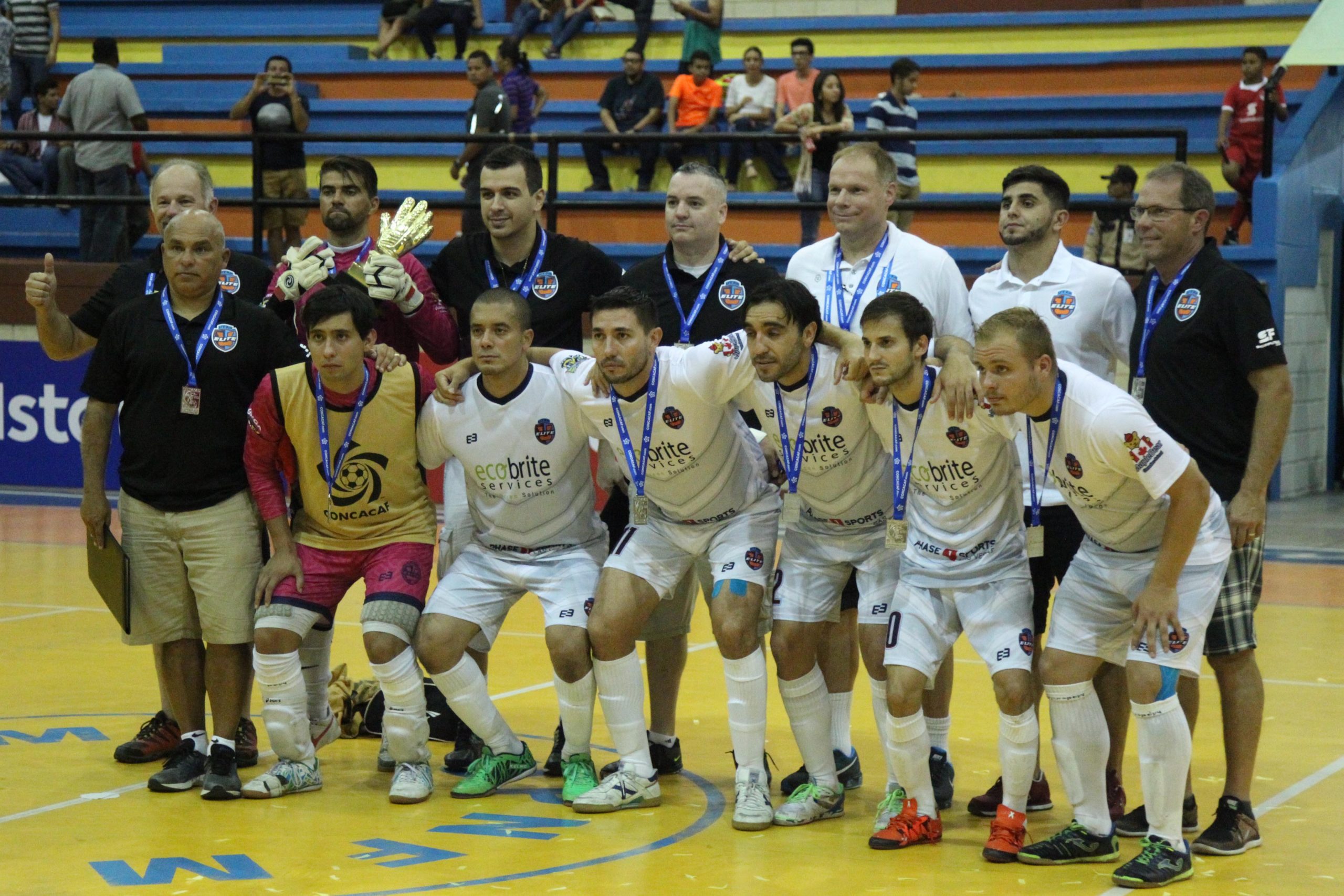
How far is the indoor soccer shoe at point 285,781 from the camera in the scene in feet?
18.9

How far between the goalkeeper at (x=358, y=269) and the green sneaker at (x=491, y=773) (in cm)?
153

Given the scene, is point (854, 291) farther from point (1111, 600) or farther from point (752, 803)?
point (752, 803)

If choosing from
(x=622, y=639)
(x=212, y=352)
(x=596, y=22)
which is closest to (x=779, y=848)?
(x=622, y=639)

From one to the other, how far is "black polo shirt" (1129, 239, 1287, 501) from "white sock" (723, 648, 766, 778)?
1580 millimetres

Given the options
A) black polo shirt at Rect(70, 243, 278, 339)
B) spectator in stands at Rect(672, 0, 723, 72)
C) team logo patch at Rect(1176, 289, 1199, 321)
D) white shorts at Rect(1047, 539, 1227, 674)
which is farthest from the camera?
spectator in stands at Rect(672, 0, 723, 72)

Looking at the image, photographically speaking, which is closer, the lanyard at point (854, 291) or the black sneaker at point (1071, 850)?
the black sneaker at point (1071, 850)

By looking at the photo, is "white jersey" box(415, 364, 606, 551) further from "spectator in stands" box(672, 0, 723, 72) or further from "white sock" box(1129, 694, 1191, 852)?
"spectator in stands" box(672, 0, 723, 72)

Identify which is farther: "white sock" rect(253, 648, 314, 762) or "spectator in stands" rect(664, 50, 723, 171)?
"spectator in stands" rect(664, 50, 723, 171)

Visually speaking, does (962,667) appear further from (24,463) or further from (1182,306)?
(24,463)

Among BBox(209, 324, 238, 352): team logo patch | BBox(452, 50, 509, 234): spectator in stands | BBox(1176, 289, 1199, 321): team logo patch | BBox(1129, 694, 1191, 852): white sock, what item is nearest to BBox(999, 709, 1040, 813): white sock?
BBox(1129, 694, 1191, 852): white sock

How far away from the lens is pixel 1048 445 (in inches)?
197

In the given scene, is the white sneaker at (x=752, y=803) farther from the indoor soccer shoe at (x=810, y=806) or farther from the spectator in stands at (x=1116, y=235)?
the spectator in stands at (x=1116, y=235)

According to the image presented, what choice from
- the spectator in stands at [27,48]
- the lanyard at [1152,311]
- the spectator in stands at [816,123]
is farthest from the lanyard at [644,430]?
the spectator in stands at [27,48]

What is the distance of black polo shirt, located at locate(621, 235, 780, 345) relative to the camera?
611 cm
